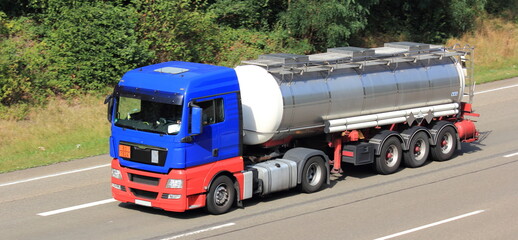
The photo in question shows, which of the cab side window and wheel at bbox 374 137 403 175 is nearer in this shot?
the cab side window

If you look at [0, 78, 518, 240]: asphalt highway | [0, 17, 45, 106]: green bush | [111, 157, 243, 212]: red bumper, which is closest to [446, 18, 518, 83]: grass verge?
[0, 78, 518, 240]: asphalt highway

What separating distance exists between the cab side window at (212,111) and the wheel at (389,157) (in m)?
4.84

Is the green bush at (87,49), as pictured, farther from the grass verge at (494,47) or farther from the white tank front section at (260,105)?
the grass verge at (494,47)

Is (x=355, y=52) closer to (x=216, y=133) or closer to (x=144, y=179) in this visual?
(x=216, y=133)

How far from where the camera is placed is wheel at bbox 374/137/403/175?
19.0 metres

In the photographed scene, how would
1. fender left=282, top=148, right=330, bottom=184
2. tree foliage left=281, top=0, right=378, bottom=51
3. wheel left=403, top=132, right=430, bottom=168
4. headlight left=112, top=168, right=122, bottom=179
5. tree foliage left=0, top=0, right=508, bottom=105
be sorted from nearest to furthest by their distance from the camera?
headlight left=112, top=168, right=122, bottom=179
fender left=282, top=148, right=330, bottom=184
wheel left=403, top=132, right=430, bottom=168
tree foliage left=0, top=0, right=508, bottom=105
tree foliage left=281, top=0, right=378, bottom=51

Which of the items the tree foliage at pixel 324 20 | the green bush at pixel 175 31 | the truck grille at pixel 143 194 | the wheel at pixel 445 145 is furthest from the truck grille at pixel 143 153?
the tree foliage at pixel 324 20

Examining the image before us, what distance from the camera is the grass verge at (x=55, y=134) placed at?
2089 cm

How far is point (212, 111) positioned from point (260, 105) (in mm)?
1398

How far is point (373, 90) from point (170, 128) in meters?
5.54

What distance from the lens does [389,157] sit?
63.4 ft

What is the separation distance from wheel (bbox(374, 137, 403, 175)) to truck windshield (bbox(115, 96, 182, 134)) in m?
5.82

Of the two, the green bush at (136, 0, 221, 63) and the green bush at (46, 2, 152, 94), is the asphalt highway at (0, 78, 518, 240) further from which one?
the green bush at (136, 0, 221, 63)

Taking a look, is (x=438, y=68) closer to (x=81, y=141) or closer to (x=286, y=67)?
(x=286, y=67)
